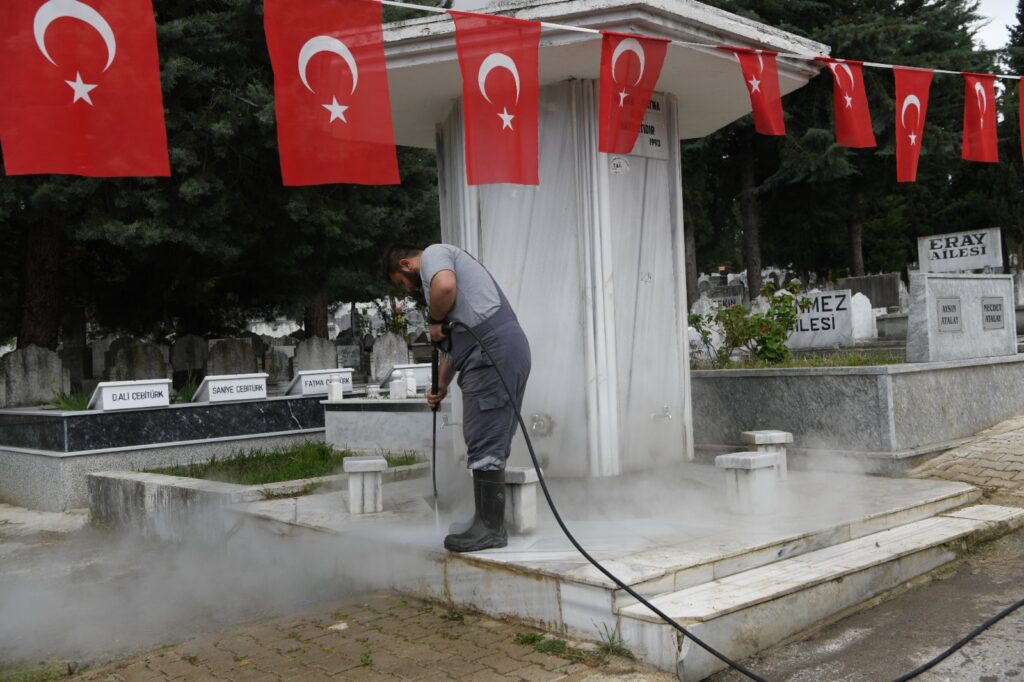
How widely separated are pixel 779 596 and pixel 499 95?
3458 mm

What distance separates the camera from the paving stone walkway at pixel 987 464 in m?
6.32

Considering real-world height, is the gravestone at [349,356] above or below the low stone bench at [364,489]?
above

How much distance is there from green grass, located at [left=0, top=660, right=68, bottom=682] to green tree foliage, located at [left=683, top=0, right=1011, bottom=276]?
848 inches

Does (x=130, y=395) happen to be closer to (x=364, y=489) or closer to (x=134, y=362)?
(x=134, y=362)

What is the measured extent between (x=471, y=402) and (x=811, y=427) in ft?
12.4

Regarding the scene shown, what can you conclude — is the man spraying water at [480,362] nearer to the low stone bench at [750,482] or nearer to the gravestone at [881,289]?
the low stone bench at [750,482]

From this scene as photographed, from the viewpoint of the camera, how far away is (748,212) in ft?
87.4

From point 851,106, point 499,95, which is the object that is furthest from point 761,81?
point 499,95

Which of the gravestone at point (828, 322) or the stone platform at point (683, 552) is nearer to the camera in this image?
the stone platform at point (683, 552)

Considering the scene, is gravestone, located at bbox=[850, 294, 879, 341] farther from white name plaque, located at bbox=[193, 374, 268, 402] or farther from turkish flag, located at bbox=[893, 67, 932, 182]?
white name plaque, located at bbox=[193, 374, 268, 402]

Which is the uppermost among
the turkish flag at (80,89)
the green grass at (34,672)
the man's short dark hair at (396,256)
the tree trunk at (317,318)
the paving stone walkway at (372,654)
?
the turkish flag at (80,89)

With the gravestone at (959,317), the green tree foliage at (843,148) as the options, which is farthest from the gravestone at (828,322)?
the green tree foliage at (843,148)

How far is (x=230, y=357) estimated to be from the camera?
15.3 m

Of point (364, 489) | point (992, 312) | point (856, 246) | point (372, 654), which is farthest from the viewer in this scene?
point (856, 246)
